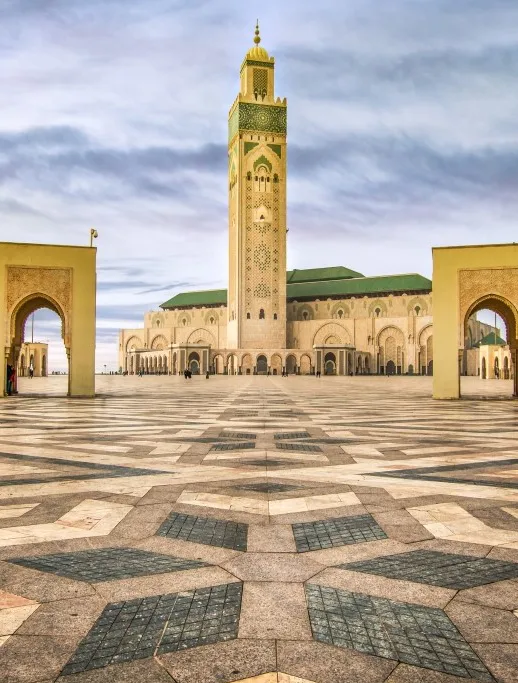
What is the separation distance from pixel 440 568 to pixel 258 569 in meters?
0.75

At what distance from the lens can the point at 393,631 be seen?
1.90 m

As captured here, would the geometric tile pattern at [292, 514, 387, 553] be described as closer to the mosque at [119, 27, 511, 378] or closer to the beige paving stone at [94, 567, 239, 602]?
the beige paving stone at [94, 567, 239, 602]

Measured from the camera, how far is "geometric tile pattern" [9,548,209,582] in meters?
2.39

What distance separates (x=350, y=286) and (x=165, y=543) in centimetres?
7854

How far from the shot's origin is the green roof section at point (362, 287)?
250ft

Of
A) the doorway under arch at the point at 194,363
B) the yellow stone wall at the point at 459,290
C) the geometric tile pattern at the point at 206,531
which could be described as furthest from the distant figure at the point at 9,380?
the doorway under arch at the point at 194,363

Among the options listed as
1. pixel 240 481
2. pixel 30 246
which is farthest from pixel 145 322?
pixel 240 481

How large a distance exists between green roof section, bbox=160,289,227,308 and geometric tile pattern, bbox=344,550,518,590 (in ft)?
278

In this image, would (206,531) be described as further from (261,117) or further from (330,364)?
(261,117)

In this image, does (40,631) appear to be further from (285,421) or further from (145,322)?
(145,322)

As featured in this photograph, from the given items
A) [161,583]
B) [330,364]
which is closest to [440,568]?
[161,583]

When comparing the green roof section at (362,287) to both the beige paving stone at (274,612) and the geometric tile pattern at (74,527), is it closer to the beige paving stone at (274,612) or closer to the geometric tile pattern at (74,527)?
the geometric tile pattern at (74,527)

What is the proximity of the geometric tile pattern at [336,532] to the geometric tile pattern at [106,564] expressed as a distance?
22.5 inches

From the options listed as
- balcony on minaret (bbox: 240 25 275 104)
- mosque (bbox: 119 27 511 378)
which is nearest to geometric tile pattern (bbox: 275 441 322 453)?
mosque (bbox: 119 27 511 378)
